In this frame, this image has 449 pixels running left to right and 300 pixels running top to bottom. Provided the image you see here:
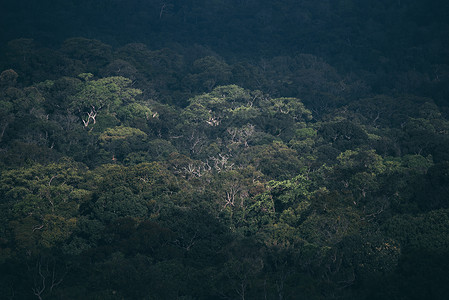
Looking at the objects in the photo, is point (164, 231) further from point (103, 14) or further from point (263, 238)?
point (103, 14)

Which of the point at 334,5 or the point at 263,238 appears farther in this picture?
the point at 334,5

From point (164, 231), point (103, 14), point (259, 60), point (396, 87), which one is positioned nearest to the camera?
point (164, 231)

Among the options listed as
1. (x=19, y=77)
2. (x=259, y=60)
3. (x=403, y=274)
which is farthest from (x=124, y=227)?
(x=259, y=60)

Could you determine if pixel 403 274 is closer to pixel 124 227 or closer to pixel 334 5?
pixel 124 227

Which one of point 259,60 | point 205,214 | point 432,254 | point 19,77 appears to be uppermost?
point 432,254

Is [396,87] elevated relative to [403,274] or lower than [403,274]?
lower

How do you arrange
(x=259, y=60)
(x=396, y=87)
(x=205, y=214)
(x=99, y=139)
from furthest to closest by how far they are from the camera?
(x=259, y=60) → (x=396, y=87) → (x=99, y=139) → (x=205, y=214)
